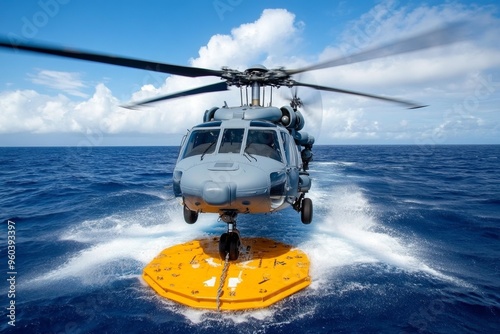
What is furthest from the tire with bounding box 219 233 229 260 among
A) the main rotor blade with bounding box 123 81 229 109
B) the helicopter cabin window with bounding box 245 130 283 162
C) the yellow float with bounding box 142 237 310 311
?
the main rotor blade with bounding box 123 81 229 109

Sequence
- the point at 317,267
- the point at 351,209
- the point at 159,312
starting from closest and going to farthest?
the point at 159,312 < the point at 317,267 < the point at 351,209

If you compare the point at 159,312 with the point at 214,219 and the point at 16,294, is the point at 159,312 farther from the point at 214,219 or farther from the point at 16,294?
the point at 214,219

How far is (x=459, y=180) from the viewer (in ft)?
86.0

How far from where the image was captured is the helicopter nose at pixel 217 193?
5.65 meters

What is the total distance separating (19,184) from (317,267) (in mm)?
24011

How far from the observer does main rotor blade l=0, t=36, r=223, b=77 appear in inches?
168

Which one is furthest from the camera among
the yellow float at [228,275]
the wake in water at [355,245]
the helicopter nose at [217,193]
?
the wake in water at [355,245]

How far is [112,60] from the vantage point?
5.48m

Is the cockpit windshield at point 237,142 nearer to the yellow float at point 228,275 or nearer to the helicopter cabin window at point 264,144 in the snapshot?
the helicopter cabin window at point 264,144

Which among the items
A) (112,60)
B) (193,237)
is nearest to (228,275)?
(193,237)

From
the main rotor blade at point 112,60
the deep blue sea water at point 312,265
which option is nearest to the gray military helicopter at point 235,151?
the main rotor blade at point 112,60

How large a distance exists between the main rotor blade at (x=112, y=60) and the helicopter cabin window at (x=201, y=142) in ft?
4.43

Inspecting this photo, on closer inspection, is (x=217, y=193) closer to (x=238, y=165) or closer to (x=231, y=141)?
(x=238, y=165)

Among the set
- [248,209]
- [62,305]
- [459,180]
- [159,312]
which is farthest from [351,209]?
[459,180]
